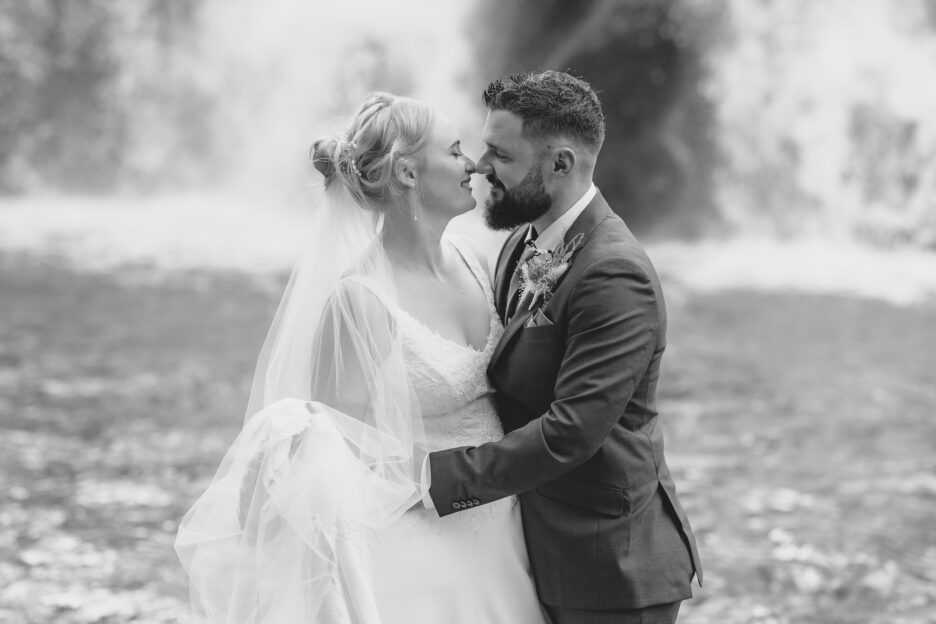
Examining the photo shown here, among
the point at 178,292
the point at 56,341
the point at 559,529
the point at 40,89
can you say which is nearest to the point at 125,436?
the point at 56,341

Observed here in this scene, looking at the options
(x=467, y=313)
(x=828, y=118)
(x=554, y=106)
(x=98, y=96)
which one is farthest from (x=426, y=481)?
(x=98, y=96)

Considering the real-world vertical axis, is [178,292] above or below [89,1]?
below

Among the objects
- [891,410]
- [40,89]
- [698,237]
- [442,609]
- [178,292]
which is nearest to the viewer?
[442,609]

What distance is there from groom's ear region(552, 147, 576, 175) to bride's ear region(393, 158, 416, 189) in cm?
42

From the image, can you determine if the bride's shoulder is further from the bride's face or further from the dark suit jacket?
the dark suit jacket

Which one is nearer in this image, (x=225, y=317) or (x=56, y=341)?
(x=56, y=341)

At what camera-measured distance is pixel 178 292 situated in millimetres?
11109

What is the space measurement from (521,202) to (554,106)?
0.26 m

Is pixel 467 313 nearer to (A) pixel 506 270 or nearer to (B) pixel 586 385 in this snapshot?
(A) pixel 506 270

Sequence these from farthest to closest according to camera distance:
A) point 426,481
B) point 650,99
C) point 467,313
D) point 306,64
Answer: point 306,64 < point 650,99 < point 467,313 < point 426,481

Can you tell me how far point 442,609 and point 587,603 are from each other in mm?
378

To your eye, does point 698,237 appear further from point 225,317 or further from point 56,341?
point 56,341

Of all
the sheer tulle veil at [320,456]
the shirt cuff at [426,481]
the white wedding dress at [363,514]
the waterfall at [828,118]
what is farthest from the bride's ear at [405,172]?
the waterfall at [828,118]

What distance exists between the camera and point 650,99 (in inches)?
555
